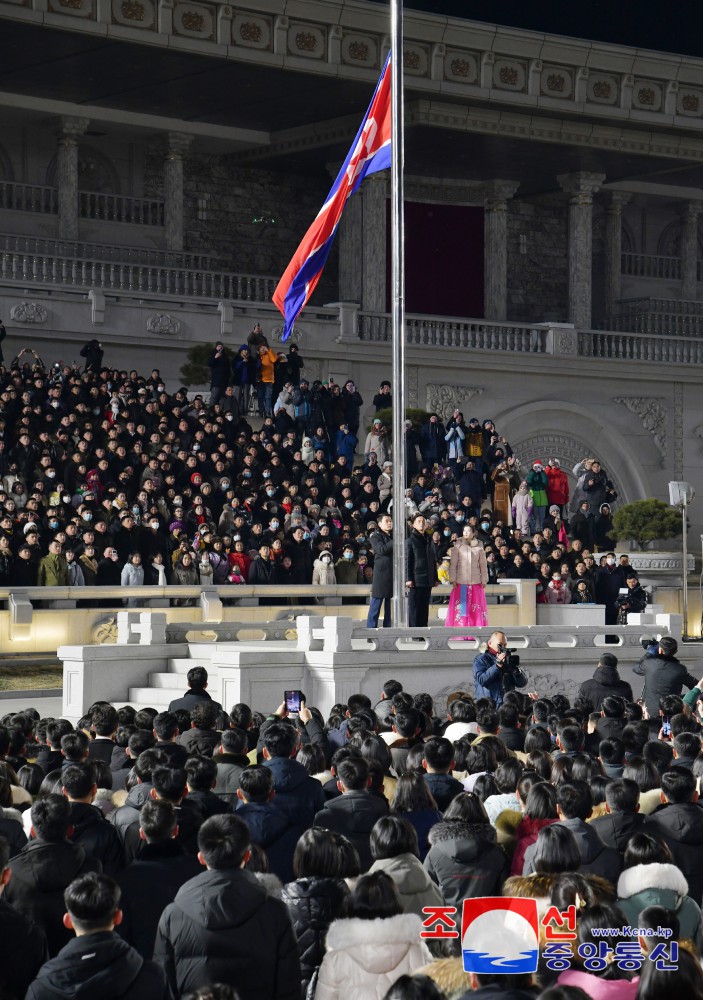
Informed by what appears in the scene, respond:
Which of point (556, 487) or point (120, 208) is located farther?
point (120, 208)

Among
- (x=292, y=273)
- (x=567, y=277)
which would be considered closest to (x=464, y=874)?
(x=292, y=273)

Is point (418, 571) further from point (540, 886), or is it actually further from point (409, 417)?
point (540, 886)

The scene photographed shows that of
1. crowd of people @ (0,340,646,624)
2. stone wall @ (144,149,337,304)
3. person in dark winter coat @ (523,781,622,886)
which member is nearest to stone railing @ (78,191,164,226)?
stone wall @ (144,149,337,304)

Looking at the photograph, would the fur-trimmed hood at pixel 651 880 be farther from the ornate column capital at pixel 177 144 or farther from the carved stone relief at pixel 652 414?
the carved stone relief at pixel 652 414

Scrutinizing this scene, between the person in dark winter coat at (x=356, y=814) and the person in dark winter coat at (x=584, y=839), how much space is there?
877 millimetres

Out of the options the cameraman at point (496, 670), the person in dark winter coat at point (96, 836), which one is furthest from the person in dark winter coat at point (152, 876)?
the cameraman at point (496, 670)

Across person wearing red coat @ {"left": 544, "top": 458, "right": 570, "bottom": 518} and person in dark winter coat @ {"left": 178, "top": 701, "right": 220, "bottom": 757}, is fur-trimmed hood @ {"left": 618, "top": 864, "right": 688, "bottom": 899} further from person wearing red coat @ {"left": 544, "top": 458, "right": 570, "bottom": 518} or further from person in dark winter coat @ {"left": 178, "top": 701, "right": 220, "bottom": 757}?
person wearing red coat @ {"left": 544, "top": 458, "right": 570, "bottom": 518}

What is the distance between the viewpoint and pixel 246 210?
37.4m

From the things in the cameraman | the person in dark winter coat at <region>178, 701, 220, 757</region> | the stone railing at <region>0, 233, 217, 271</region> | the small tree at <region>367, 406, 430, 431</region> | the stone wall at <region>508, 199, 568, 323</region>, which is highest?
the stone wall at <region>508, 199, 568, 323</region>

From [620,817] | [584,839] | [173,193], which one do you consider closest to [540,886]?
[584,839]

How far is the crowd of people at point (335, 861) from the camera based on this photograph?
537 centimetres

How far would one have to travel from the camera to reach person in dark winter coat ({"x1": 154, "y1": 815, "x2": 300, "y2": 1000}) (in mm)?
5797

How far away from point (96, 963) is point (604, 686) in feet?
33.0

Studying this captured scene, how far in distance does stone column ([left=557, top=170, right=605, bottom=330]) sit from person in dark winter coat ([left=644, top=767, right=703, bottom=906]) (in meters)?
30.6
